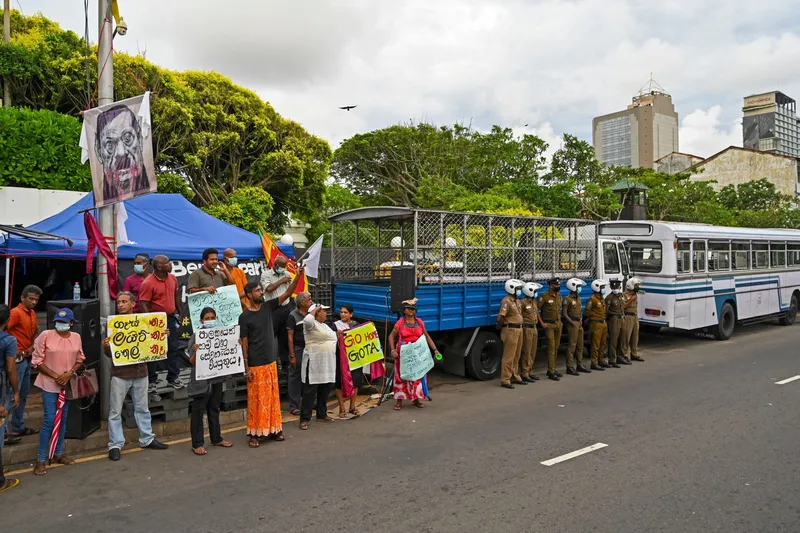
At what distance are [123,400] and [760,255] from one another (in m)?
15.9

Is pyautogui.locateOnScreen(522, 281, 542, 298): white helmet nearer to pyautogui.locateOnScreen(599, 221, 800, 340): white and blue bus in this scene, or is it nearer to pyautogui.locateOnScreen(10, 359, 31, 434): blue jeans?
pyautogui.locateOnScreen(599, 221, 800, 340): white and blue bus

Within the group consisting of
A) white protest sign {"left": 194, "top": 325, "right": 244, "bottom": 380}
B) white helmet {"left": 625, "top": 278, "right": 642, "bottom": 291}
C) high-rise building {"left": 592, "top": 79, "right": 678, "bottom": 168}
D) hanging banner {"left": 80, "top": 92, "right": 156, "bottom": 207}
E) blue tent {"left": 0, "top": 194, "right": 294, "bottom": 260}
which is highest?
high-rise building {"left": 592, "top": 79, "right": 678, "bottom": 168}

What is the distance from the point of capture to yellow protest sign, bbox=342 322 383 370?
7758mm

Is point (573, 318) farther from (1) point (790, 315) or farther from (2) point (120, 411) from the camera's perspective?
(1) point (790, 315)

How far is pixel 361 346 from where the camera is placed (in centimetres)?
793

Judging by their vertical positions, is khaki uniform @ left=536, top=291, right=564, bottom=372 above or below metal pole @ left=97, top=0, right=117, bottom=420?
below

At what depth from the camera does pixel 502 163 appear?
1532 inches

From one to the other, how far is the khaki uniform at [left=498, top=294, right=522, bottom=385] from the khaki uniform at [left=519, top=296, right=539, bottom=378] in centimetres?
15

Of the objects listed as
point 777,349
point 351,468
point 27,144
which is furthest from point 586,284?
point 27,144

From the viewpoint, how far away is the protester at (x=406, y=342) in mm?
8070

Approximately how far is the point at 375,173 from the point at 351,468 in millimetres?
39881

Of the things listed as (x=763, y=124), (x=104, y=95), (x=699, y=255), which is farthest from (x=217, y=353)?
(x=763, y=124)

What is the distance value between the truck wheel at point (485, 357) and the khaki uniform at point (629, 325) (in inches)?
110

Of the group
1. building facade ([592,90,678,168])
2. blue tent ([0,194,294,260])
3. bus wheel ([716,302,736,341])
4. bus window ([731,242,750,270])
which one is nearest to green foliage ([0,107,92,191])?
blue tent ([0,194,294,260])
